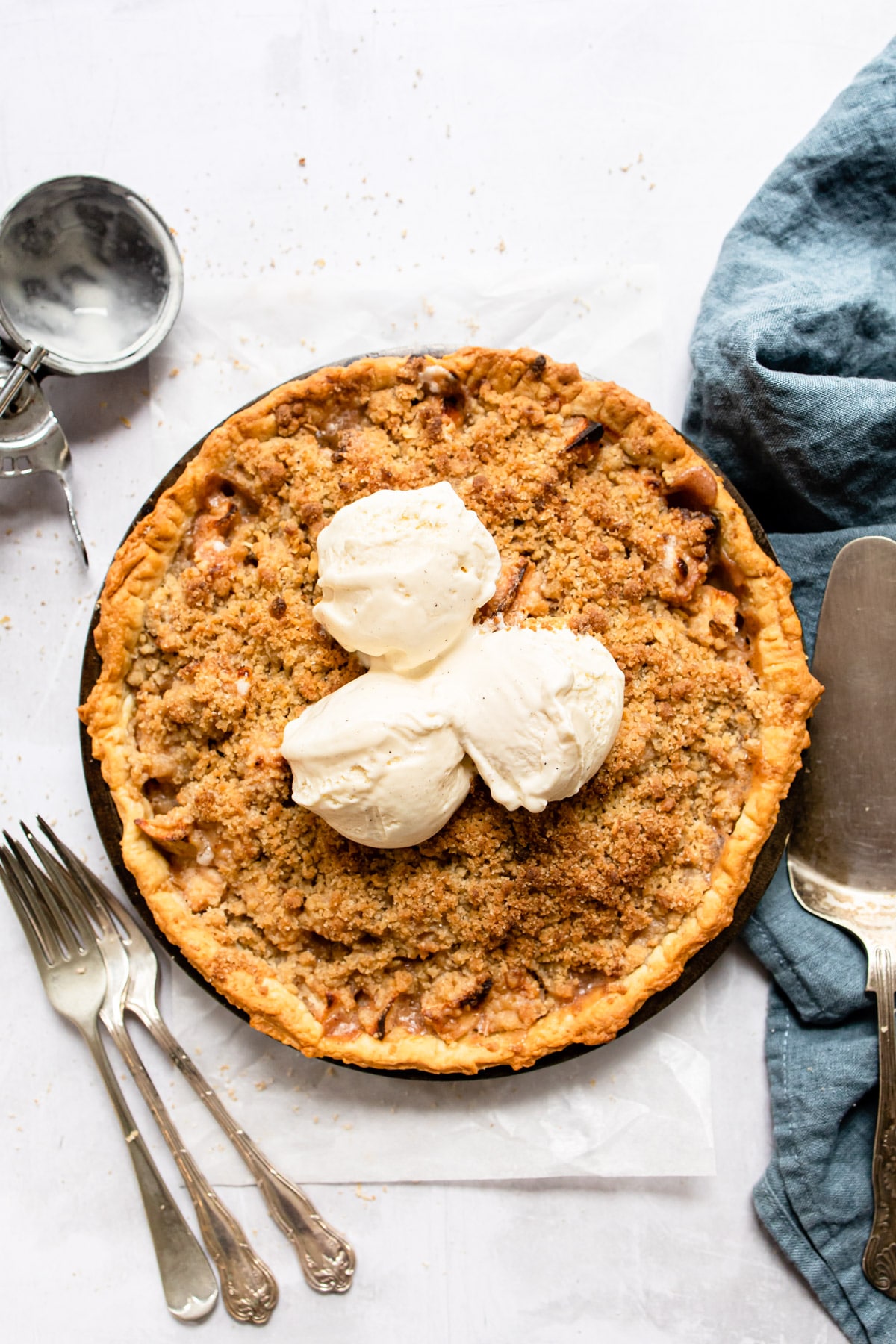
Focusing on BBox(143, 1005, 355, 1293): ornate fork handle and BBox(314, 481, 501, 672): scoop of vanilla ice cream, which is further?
BBox(143, 1005, 355, 1293): ornate fork handle

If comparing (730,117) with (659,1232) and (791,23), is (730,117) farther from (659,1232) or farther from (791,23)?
(659,1232)

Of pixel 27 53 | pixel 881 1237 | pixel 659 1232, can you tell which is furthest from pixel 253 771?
pixel 27 53

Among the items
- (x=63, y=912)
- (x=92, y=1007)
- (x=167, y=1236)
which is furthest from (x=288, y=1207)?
(x=63, y=912)

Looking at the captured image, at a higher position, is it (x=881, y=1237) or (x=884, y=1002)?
(x=884, y=1002)

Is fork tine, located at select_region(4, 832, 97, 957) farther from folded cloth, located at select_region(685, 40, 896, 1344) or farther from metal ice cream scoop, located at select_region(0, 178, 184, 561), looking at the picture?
folded cloth, located at select_region(685, 40, 896, 1344)

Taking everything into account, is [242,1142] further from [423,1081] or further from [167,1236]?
[423,1081]

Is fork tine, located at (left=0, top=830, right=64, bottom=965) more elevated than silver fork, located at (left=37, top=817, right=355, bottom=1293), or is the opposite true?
fork tine, located at (left=0, top=830, right=64, bottom=965)

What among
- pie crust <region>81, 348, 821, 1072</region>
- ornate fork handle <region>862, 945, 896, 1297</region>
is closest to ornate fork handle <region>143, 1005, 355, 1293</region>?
pie crust <region>81, 348, 821, 1072</region>
